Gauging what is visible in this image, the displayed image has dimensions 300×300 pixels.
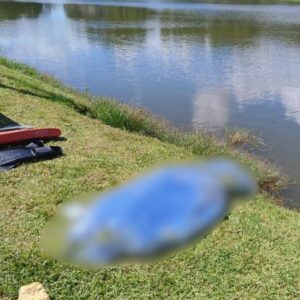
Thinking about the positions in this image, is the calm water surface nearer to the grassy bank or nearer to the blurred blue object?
the blurred blue object

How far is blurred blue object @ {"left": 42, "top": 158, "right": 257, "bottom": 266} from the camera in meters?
4.52

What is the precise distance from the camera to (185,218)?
5.21m

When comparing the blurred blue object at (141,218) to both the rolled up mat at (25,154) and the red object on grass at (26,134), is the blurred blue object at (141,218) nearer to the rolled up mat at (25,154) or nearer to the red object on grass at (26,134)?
the rolled up mat at (25,154)

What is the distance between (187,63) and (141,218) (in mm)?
16644

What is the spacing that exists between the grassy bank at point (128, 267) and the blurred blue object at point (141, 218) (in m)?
0.15

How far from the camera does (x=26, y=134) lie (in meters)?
6.84

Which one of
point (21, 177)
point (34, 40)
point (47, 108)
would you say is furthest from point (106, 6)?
point (21, 177)

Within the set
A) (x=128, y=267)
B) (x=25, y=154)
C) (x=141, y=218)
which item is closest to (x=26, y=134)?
(x=25, y=154)

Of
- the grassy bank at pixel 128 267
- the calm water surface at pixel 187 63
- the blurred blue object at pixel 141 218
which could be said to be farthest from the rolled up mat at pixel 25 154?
the calm water surface at pixel 187 63

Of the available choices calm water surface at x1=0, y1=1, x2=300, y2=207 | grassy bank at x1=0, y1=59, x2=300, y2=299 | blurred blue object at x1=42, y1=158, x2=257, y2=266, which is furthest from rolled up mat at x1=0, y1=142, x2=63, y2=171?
calm water surface at x1=0, y1=1, x2=300, y2=207

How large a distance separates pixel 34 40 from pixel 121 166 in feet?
68.2

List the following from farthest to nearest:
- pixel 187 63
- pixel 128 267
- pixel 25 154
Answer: pixel 187 63 < pixel 25 154 < pixel 128 267

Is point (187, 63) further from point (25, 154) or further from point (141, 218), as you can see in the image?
point (141, 218)

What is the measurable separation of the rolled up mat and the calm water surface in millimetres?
4548
